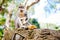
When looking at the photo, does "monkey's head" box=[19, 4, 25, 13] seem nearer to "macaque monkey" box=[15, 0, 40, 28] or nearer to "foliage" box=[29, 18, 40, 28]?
"macaque monkey" box=[15, 0, 40, 28]

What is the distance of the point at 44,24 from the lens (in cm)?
149

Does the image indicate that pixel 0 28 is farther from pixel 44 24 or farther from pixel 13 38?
pixel 44 24

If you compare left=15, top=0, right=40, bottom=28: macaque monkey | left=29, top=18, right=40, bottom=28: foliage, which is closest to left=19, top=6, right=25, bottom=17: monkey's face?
left=15, top=0, right=40, bottom=28: macaque monkey

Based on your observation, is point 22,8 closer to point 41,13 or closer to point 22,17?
point 22,17

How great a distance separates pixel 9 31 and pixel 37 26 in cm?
33

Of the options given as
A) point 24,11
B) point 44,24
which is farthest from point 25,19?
point 44,24

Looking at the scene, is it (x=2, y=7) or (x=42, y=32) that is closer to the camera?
(x=42, y=32)

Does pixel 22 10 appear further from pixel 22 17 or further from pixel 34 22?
pixel 34 22

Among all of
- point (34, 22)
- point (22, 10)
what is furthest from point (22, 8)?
point (34, 22)

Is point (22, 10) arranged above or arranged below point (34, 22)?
above

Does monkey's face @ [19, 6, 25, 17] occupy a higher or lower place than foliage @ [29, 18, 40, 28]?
higher

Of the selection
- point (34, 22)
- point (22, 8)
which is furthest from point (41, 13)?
point (22, 8)

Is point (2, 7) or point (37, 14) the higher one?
point (2, 7)

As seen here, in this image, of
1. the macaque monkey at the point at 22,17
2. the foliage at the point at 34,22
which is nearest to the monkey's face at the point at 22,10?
the macaque monkey at the point at 22,17
